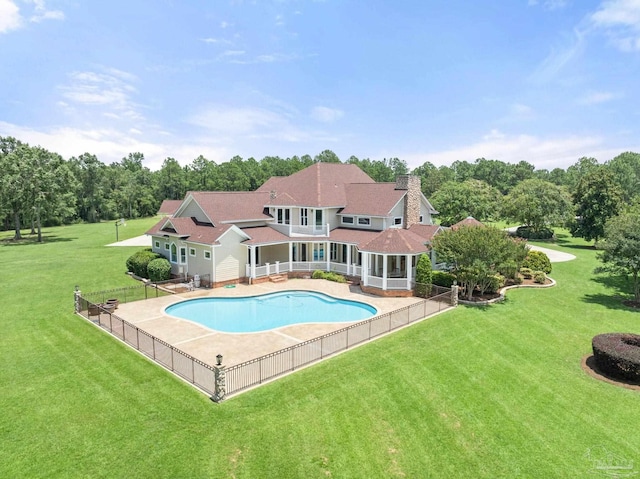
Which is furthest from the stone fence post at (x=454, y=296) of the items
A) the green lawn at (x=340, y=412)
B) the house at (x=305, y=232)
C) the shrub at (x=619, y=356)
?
the shrub at (x=619, y=356)

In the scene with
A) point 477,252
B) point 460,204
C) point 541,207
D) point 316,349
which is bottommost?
point 316,349

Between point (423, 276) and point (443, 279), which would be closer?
point (423, 276)

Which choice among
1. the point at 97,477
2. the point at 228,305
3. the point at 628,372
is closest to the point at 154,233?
the point at 228,305

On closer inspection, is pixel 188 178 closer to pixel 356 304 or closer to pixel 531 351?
pixel 356 304

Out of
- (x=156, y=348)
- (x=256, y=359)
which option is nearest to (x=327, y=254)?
(x=156, y=348)

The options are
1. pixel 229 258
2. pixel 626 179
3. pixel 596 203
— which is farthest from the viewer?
pixel 626 179

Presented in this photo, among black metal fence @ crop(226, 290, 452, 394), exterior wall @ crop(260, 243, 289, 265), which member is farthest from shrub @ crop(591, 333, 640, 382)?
exterior wall @ crop(260, 243, 289, 265)

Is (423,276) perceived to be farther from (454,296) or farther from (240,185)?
(240,185)

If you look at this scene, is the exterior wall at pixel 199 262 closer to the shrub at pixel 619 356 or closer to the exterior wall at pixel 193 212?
the exterior wall at pixel 193 212
